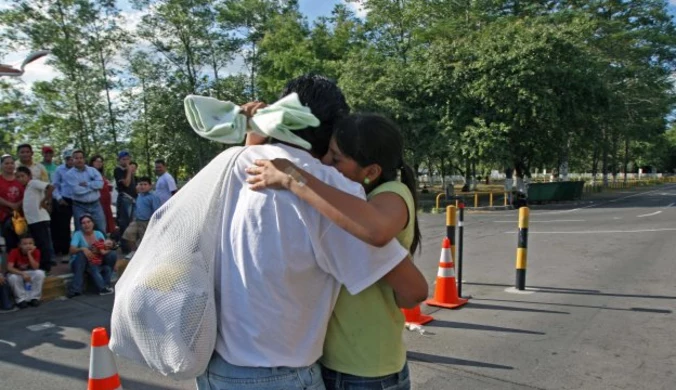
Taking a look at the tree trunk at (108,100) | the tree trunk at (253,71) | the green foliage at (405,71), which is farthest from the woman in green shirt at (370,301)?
the tree trunk at (253,71)

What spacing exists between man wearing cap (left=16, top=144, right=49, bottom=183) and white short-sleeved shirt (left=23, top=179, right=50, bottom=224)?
0.66 m

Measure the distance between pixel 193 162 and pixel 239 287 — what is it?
33.4 meters

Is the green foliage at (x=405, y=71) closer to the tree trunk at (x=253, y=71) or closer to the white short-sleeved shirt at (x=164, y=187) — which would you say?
the tree trunk at (x=253, y=71)

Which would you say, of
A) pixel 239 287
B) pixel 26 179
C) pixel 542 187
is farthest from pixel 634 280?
pixel 542 187

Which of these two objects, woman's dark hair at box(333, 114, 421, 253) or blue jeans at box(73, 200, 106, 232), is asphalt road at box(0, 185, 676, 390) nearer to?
blue jeans at box(73, 200, 106, 232)

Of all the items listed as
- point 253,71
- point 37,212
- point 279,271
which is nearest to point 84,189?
point 37,212

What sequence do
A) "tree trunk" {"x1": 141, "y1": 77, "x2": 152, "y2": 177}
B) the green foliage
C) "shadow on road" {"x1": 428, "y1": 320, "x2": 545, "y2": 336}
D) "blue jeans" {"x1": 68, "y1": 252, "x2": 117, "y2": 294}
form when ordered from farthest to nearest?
1. "tree trunk" {"x1": 141, "y1": 77, "x2": 152, "y2": 177}
2. the green foliage
3. "blue jeans" {"x1": 68, "y1": 252, "x2": 117, "y2": 294}
4. "shadow on road" {"x1": 428, "y1": 320, "x2": 545, "y2": 336}

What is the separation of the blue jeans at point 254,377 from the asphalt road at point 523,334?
8.53 ft

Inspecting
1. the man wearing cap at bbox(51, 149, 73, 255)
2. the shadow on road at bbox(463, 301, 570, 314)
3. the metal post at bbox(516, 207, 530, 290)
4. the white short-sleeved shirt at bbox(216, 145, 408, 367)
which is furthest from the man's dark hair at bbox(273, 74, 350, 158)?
the man wearing cap at bbox(51, 149, 73, 255)

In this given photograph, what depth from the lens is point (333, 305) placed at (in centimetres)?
141

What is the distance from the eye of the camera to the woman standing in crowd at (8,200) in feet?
22.7

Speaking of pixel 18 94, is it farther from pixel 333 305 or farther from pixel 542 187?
pixel 333 305

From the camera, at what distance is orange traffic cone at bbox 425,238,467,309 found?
552 cm

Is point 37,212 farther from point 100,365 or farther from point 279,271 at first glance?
point 279,271
